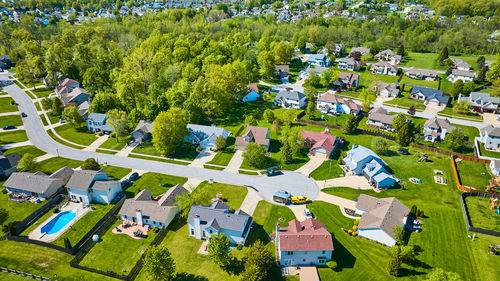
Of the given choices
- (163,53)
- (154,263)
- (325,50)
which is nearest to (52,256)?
(154,263)

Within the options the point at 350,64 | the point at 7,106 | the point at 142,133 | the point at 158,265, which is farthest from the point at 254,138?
the point at 7,106

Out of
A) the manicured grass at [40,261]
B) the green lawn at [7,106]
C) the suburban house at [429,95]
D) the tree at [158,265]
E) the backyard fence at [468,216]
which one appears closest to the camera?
the tree at [158,265]

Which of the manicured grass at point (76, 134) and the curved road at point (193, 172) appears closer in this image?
the curved road at point (193, 172)

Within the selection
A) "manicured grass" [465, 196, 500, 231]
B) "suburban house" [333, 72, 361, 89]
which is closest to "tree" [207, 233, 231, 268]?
"manicured grass" [465, 196, 500, 231]

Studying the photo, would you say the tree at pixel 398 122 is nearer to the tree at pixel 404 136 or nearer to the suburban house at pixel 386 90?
the tree at pixel 404 136

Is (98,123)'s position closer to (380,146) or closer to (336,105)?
(336,105)

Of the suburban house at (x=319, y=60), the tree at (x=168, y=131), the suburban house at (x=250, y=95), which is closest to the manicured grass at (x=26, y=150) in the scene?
the tree at (x=168, y=131)
